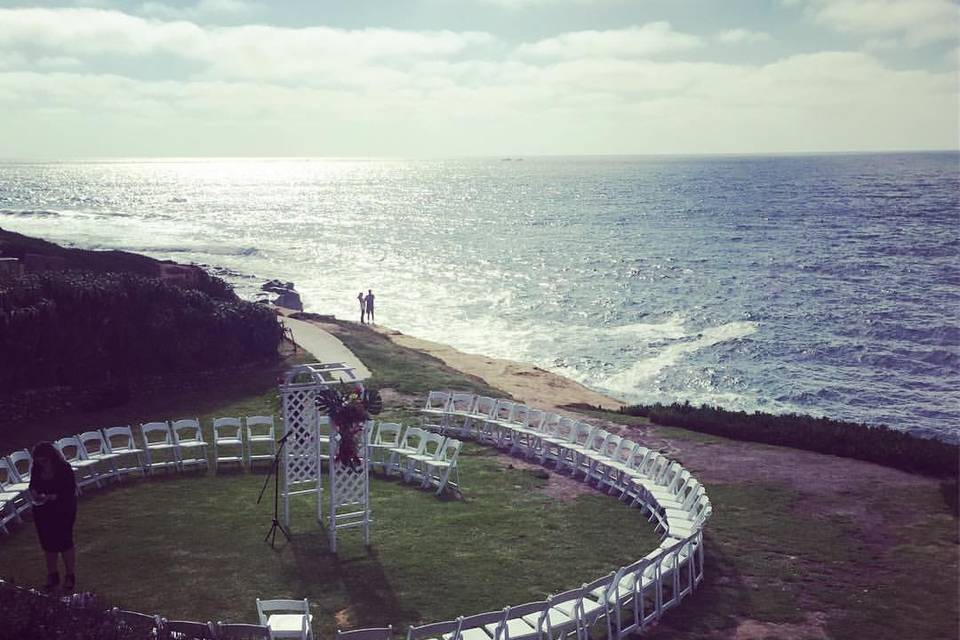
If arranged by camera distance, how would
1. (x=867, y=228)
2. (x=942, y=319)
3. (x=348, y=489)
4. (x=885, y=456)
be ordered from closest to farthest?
(x=348, y=489), (x=885, y=456), (x=942, y=319), (x=867, y=228)

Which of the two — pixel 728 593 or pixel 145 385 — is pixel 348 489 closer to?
pixel 728 593

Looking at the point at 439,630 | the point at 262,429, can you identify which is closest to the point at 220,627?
the point at 439,630

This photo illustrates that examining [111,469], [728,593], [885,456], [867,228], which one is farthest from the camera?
[867,228]

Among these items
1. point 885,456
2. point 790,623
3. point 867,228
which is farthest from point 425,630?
point 867,228

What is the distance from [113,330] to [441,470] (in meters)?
10.0

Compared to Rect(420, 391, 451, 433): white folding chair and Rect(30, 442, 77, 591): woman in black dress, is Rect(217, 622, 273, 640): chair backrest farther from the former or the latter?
Rect(420, 391, 451, 433): white folding chair

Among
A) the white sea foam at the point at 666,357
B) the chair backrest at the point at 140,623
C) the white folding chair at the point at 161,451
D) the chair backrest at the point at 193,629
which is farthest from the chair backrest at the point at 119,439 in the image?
the white sea foam at the point at 666,357

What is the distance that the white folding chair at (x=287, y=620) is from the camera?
925cm

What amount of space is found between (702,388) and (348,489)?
25.2 meters

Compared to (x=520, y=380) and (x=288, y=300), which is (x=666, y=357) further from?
(x=288, y=300)

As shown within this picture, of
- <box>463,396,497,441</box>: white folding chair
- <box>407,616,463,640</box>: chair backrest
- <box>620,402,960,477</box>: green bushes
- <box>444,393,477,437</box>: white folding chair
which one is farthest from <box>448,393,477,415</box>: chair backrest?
<box>407,616,463,640</box>: chair backrest

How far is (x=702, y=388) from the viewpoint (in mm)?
36094

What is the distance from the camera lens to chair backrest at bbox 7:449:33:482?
14.6 meters

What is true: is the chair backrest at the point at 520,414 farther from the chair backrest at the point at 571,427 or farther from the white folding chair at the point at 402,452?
the white folding chair at the point at 402,452
